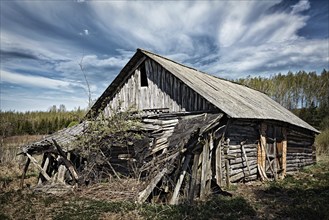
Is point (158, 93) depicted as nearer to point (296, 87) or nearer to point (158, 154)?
point (158, 154)

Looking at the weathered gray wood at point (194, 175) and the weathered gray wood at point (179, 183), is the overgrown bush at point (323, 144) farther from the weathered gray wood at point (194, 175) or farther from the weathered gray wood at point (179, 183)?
the weathered gray wood at point (179, 183)

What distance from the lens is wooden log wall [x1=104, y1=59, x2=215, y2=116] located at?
13.0 metres

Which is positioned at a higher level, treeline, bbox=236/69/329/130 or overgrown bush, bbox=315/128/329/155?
treeline, bbox=236/69/329/130

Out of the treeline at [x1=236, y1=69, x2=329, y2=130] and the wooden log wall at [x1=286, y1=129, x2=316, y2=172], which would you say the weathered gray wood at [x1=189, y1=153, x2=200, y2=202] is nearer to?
the wooden log wall at [x1=286, y1=129, x2=316, y2=172]

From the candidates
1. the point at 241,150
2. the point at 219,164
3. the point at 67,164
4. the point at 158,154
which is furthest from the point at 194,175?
the point at 67,164

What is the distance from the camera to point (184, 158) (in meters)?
10.4

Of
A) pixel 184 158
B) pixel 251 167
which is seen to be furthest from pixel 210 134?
pixel 251 167

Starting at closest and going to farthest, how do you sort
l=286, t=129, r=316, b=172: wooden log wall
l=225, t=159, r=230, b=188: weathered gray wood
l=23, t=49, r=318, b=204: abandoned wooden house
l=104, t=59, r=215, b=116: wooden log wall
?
l=23, t=49, r=318, b=204: abandoned wooden house
l=225, t=159, r=230, b=188: weathered gray wood
l=104, t=59, r=215, b=116: wooden log wall
l=286, t=129, r=316, b=172: wooden log wall

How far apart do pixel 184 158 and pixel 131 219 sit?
338 cm

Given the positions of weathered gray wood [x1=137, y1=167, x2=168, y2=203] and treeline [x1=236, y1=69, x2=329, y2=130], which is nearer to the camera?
weathered gray wood [x1=137, y1=167, x2=168, y2=203]

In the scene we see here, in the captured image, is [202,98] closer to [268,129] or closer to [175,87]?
[175,87]

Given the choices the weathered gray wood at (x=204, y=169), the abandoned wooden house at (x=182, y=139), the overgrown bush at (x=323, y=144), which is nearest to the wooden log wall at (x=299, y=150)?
the abandoned wooden house at (x=182, y=139)

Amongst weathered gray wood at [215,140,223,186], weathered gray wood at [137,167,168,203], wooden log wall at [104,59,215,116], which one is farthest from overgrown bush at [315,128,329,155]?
weathered gray wood at [137,167,168,203]

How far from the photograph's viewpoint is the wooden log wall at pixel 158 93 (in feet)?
42.7
